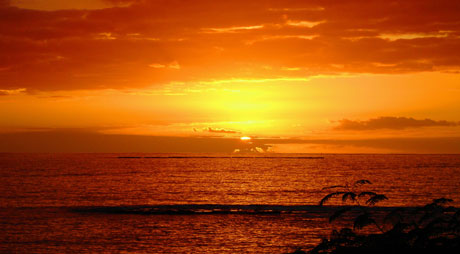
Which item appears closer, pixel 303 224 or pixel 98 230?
pixel 98 230

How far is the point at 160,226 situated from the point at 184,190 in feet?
141

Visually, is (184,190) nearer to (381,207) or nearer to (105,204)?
(105,204)

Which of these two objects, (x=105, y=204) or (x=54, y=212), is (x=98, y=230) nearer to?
(x=54, y=212)

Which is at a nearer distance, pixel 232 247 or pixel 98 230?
pixel 232 247

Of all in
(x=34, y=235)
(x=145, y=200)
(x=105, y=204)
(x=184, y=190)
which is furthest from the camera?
(x=184, y=190)

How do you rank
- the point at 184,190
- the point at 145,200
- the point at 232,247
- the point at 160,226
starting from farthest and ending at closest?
the point at 184,190
the point at 145,200
the point at 160,226
the point at 232,247

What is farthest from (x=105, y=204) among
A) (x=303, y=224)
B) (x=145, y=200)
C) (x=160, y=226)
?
(x=303, y=224)

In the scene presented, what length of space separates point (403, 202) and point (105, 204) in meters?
43.1

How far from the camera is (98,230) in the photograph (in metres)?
45.4

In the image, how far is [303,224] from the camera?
48844 millimetres

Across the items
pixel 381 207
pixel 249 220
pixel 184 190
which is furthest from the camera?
pixel 184 190

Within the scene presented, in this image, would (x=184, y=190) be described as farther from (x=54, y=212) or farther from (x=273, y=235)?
(x=273, y=235)

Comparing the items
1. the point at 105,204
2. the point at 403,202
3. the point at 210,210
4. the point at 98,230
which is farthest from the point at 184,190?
the point at 98,230

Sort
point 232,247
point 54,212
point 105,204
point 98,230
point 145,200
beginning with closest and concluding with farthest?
1. point 232,247
2. point 98,230
3. point 54,212
4. point 105,204
5. point 145,200
